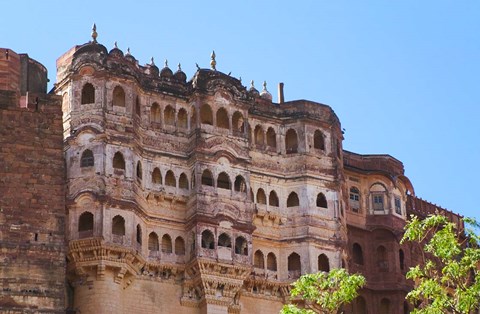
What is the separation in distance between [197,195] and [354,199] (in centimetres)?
897

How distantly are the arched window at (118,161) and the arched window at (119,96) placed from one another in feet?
6.80

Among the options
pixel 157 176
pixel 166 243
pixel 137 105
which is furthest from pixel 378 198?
pixel 137 105

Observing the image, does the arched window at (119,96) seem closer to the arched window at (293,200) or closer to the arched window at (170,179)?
the arched window at (170,179)

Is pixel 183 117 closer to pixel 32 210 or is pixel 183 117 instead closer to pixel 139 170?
pixel 139 170

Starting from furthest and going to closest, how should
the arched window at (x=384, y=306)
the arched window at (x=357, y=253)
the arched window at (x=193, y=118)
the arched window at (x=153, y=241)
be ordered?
the arched window at (x=357, y=253), the arched window at (x=384, y=306), the arched window at (x=193, y=118), the arched window at (x=153, y=241)

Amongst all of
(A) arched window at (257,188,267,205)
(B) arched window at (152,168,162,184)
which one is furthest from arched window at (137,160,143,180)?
(A) arched window at (257,188,267,205)

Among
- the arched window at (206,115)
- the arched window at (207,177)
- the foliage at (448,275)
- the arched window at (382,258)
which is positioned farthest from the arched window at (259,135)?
the foliage at (448,275)

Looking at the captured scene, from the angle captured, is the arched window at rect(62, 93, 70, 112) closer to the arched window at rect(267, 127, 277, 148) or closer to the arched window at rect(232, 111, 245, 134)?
the arched window at rect(232, 111, 245, 134)

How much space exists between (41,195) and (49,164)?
3.36ft

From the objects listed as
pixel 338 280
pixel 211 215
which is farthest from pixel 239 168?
pixel 338 280

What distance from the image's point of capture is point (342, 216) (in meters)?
49.5

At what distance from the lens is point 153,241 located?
45812 millimetres

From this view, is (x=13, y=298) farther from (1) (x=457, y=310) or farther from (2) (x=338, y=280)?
(1) (x=457, y=310)

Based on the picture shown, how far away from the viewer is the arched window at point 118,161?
4500 cm
